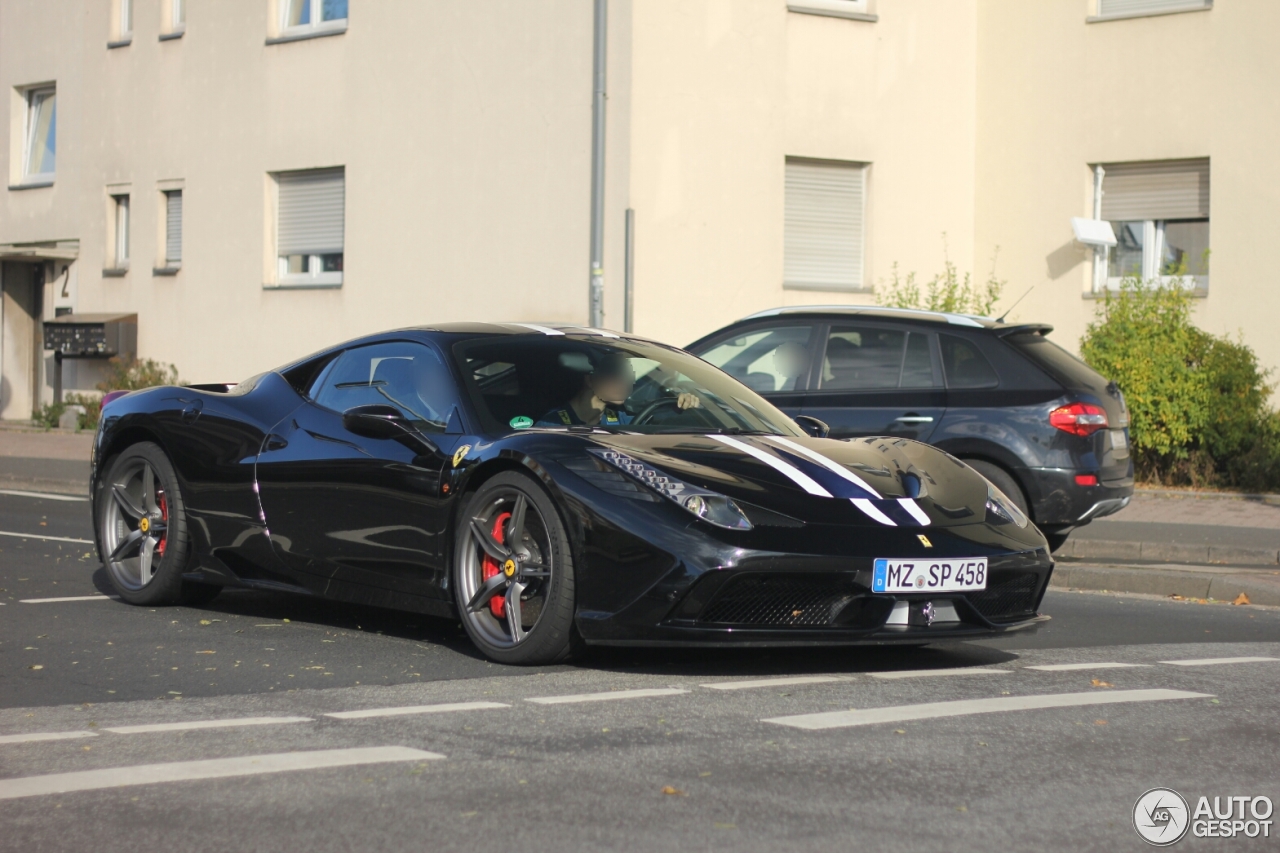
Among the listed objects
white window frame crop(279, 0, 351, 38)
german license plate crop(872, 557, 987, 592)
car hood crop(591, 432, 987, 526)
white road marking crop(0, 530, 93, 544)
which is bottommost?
white road marking crop(0, 530, 93, 544)

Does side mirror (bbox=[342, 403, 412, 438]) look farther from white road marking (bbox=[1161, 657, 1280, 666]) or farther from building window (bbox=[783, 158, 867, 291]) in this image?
building window (bbox=[783, 158, 867, 291])

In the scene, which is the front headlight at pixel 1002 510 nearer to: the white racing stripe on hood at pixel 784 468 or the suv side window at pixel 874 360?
the white racing stripe on hood at pixel 784 468

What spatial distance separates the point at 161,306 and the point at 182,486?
16820mm

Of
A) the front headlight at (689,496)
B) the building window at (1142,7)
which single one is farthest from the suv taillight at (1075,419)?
the building window at (1142,7)

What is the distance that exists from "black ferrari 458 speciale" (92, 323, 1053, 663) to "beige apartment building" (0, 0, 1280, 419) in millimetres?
10931

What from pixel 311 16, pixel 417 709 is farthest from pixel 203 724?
pixel 311 16

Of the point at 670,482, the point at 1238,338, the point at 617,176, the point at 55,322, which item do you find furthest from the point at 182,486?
the point at 55,322

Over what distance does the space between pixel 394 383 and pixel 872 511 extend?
2.24 metres

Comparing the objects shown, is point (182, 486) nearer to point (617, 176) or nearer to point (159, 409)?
point (159, 409)

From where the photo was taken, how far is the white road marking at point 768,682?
19.1ft

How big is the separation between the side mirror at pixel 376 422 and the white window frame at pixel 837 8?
43.0 feet

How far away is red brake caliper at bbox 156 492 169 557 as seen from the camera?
7875 millimetres

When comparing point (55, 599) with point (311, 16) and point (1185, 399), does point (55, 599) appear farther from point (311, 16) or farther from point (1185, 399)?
point (311, 16)

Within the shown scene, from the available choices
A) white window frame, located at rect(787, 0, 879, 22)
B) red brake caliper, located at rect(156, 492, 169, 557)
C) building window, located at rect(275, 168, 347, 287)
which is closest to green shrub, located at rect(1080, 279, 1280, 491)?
white window frame, located at rect(787, 0, 879, 22)
